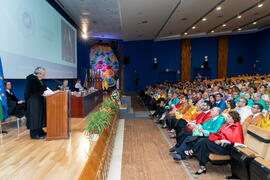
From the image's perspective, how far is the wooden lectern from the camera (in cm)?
385

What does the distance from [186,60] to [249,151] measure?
14931 mm

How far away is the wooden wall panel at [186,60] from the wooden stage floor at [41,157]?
1384 centimetres

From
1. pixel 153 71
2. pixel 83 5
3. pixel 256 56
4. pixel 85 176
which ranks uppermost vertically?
pixel 83 5

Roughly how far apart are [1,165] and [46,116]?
4.42ft

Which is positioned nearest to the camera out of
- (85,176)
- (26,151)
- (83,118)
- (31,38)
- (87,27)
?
(85,176)

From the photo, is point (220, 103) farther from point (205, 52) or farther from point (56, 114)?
point (205, 52)

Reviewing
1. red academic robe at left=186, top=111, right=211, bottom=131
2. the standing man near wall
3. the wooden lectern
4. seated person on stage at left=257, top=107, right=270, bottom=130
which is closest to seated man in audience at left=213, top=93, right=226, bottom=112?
red academic robe at left=186, top=111, right=211, bottom=131

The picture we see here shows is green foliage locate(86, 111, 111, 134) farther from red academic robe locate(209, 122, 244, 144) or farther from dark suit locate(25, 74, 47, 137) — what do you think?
red academic robe locate(209, 122, 244, 144)

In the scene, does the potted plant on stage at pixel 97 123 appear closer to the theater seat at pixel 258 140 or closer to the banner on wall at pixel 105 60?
the theater seat at pixel 258 140

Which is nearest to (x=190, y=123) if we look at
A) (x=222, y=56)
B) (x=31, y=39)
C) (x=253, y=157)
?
(x=253, y=157)

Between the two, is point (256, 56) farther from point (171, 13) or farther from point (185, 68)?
point (171, 13)

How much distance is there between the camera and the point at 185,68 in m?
16.8

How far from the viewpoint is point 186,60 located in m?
16.8

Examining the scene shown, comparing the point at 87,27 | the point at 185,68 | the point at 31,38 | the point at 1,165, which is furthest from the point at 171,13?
the point at 1,165
